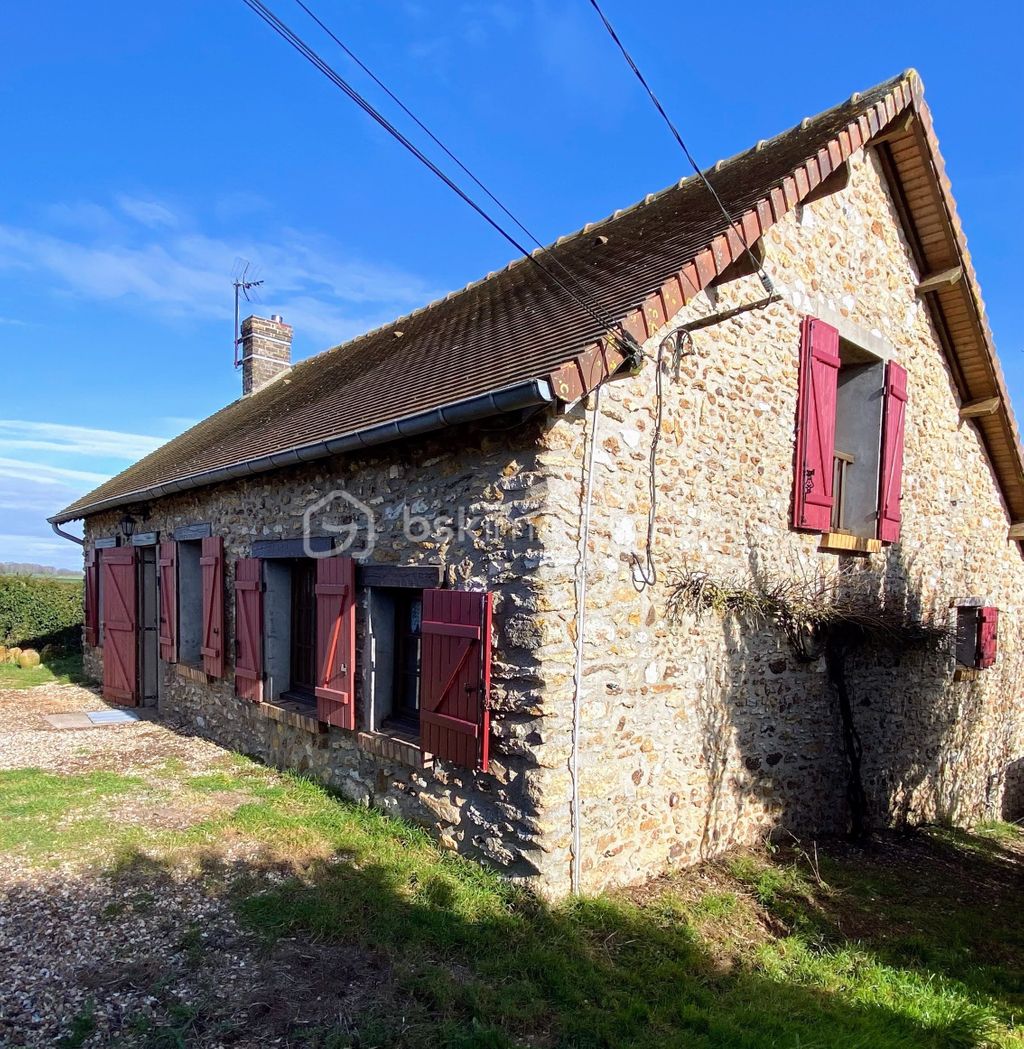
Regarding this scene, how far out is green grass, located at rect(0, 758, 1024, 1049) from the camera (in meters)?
3.30

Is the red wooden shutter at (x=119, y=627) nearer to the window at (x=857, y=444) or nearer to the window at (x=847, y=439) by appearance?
the window at (x=847, y=439)

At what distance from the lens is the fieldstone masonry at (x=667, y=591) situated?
14.4 ft

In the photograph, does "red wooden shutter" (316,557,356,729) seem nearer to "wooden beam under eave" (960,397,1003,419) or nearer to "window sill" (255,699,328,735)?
"window sill" (255,699,328,735)

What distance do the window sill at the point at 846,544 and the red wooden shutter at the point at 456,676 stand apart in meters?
3.51

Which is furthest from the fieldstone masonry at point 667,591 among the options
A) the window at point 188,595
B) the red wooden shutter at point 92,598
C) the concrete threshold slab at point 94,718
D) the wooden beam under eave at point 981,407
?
the red wooden shutter at point 92,598

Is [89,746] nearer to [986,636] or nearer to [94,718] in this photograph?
[94,718]

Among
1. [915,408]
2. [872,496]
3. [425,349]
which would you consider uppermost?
[425,349]

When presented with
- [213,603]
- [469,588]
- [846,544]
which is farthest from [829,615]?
[213,603]

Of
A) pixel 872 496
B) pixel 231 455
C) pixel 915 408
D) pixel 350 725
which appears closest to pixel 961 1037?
pixel 350 725

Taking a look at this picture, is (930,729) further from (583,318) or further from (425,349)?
(425,349)

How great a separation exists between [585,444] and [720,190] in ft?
10.7

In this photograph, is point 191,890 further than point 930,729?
No

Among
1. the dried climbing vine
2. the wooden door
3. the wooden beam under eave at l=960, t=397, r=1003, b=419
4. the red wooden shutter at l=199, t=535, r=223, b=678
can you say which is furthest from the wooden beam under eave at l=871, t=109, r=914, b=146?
the red wooden shutter at l=199, t=535, r=223, b=678

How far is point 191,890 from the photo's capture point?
4371 millimetres
